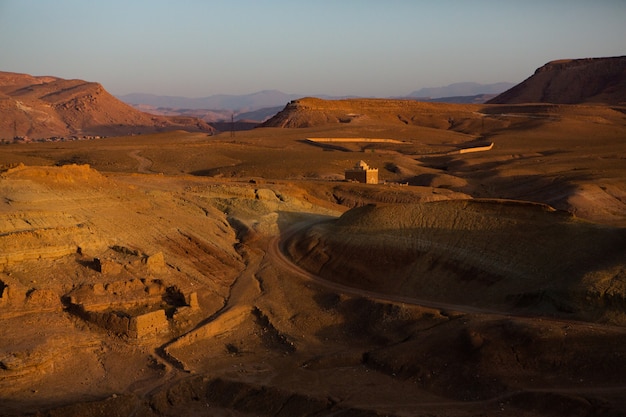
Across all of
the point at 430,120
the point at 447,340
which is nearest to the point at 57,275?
the point at 447,340

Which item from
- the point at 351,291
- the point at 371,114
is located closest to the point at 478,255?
the point at 351,291

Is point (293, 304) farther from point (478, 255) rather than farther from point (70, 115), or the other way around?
point (70, 115)

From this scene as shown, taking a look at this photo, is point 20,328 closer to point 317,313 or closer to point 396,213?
point 317,313

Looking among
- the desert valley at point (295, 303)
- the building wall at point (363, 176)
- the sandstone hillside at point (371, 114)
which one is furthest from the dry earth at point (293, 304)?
the sandstone hillside at point (371, 114)

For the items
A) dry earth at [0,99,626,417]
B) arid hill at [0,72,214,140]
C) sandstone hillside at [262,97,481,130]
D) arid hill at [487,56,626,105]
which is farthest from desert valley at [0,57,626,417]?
arid hill at [487,56,626,105]

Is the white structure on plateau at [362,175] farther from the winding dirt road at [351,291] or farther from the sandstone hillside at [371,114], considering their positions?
the sandstone hillside at [371,114]
